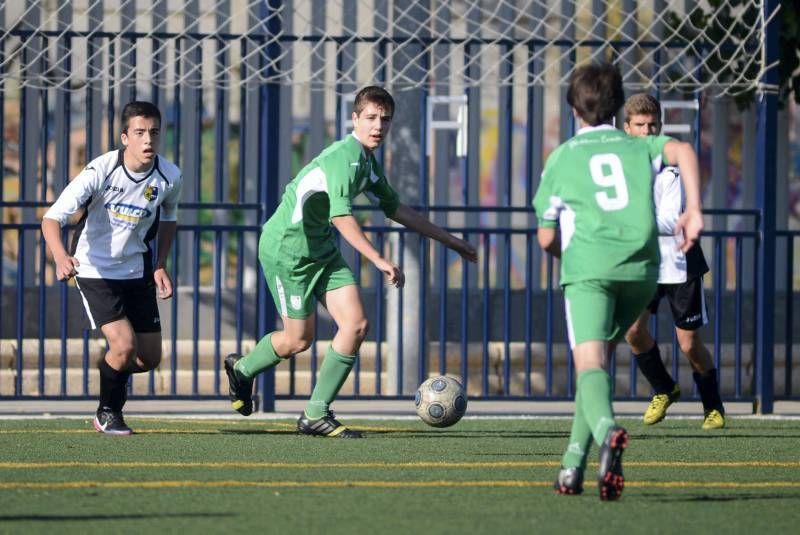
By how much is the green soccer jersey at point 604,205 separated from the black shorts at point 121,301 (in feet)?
9.71

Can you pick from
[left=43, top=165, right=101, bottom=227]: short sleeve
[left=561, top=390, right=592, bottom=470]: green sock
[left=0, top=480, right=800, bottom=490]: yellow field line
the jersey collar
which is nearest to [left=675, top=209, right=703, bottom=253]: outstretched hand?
the jersey collar

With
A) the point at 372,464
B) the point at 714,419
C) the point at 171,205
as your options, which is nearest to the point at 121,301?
the point at 171,205

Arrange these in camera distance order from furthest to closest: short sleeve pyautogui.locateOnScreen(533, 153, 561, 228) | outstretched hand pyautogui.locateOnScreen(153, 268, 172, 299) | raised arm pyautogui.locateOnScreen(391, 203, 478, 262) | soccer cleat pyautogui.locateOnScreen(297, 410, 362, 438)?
soccer cleat pyautogui.locateOnScreen(297, 410, 362, 438)
outstretched hand pyautogui.locateOnScreen(153, 268, 172, 299)
raised arm pyautogui.locateOnScreen(391, 203, 478, 262)
short sleeve pyautogui.locateOnScreen(533, 153, 561, 228)

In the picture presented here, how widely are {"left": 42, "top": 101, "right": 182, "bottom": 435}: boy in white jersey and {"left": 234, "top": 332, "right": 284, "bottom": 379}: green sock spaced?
0.49 meters

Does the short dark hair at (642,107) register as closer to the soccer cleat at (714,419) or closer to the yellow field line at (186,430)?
the soccer cleat at (714,419)

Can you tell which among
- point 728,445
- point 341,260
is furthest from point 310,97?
point 728,445

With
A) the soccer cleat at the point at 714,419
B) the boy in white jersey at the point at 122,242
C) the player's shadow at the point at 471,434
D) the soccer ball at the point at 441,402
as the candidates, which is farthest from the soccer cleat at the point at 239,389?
the soccer cleat at the point at 714,419

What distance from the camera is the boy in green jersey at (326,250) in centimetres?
807

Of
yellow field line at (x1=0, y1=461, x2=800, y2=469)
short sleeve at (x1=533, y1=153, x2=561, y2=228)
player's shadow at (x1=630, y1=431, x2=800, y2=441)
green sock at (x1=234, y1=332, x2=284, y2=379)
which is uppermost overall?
short sleeve at (x1=533, y1=153, x2=561, y2=228)

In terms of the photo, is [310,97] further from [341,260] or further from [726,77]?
[341,260]

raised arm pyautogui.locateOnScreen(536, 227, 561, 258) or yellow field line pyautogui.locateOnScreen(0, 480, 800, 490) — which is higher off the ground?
raised arm pyautogui.locateOnScreen(536, 227, 561, 258)

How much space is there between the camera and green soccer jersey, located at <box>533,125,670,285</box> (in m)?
5.87

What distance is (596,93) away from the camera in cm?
601

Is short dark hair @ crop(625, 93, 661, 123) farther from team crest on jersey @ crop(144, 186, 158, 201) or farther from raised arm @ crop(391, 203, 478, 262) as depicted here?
team crest on jersey @ crop(144, 186, 158, 201)
